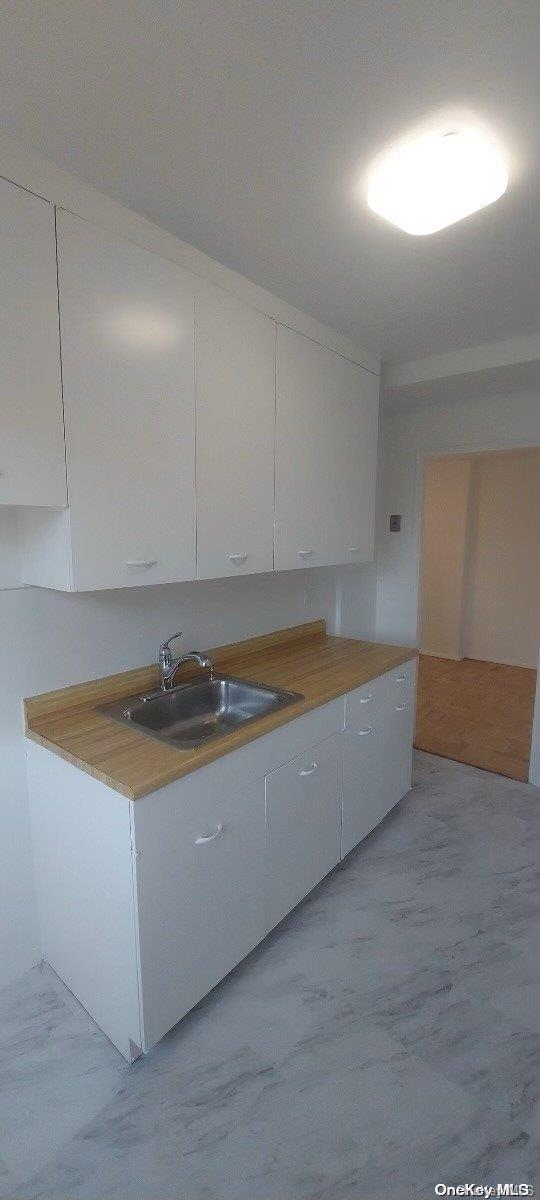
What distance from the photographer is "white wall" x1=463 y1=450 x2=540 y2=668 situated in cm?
489

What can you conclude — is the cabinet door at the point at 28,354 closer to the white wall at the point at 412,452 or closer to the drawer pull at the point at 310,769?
the drawer pull at the point at 310,769

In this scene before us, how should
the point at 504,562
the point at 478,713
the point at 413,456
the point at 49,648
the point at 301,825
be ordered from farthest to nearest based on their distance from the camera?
the point at 504,562 → the point at 478,713 → the point at 413,456 → the point at 301,825 → the point at 49,648

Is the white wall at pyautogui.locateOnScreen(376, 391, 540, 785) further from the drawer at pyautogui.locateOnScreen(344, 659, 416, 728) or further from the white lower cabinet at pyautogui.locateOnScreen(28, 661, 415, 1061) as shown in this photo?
the white lower cabinet at pyautogui.locateOnScreen(28, 661, 415, 1061)

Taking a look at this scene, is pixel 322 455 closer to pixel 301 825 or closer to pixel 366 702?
pixel 366 702

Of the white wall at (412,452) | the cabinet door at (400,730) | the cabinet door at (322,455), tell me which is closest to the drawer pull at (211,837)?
the cabinet door at (322,455)

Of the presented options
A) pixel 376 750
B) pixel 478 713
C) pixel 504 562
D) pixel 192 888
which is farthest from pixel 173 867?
pixel 504 562

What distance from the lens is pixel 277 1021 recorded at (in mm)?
1493

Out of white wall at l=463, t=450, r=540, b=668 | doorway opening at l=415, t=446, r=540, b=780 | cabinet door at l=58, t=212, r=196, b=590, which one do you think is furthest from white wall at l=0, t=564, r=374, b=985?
white wall at l=463, t=450, r=540, b=668

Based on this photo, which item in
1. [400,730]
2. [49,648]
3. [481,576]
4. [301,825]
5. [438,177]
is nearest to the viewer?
[438,177]

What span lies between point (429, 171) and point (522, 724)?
3.37 metres

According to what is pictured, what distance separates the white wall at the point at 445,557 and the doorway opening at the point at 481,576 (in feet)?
0.03

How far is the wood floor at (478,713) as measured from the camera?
3.14 metres

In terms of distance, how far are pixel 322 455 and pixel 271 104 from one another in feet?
3.95

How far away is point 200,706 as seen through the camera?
6.60 ft
